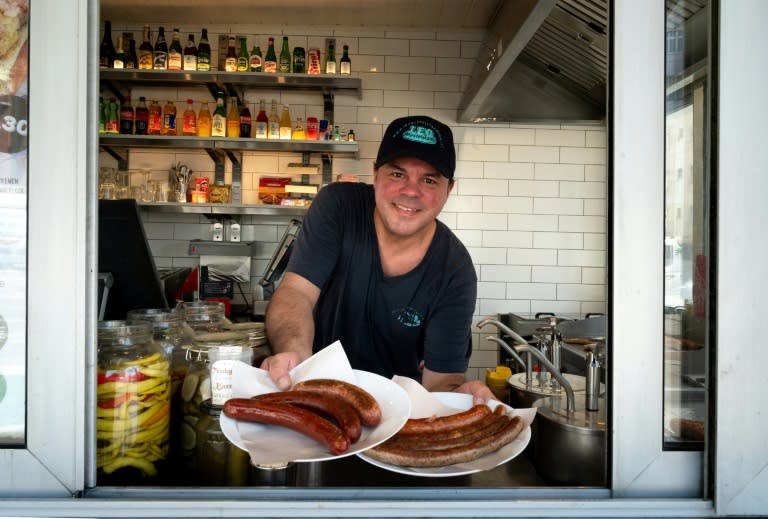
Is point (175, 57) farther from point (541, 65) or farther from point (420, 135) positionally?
point (420, 135)

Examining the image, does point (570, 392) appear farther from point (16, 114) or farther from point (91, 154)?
point (16, 114)

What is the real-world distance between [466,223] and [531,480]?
3.32m

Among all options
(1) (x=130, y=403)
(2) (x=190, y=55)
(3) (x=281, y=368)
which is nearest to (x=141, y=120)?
(2) (x=190, y=55)

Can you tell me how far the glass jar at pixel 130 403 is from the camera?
1018 millimetres

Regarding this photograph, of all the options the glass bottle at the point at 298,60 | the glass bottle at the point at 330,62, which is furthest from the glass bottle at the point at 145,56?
the glass bottle at the point at 330,62

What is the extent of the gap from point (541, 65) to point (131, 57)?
2.86 m

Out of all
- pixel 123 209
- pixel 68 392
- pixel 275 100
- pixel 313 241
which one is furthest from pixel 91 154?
pixel 275 100

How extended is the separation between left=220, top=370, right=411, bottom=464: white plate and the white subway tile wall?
10.9ft

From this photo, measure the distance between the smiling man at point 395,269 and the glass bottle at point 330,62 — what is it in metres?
2.18

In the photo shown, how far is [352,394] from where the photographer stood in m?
1.10

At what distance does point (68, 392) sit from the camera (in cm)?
90

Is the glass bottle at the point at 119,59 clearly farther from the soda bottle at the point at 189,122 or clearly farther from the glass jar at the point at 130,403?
the glass jar at the point at 130,403

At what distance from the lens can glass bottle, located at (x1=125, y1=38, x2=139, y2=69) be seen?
4157mm

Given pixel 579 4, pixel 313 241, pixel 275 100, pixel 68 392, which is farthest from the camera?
pixel 275 100
